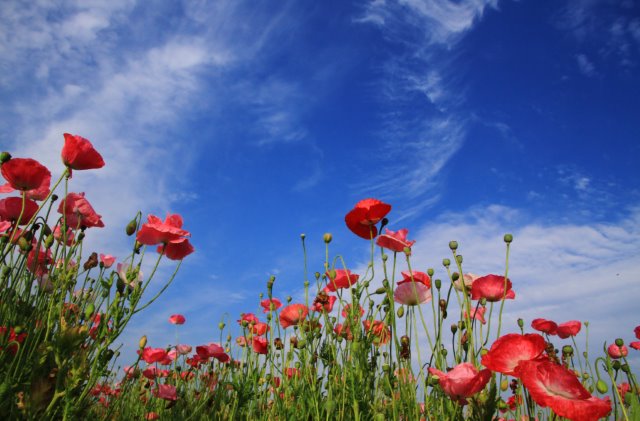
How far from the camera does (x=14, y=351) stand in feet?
7.00

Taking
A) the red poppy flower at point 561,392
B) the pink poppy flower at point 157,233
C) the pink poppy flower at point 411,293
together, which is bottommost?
the red poppy flower at point 561,392

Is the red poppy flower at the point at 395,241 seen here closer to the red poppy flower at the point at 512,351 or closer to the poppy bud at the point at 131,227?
the red poppy flower at the point at 512,351

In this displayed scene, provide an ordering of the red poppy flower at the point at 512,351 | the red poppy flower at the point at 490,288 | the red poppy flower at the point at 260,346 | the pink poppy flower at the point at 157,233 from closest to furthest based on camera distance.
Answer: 1. the red poppy flower at the point at 512,351
2. the pink poppy flower at the point at 157,233
3. the red poppy flower at the point at 490,288
4. the red poppy flower at the point at 260,346

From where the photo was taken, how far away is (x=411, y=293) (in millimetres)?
2529

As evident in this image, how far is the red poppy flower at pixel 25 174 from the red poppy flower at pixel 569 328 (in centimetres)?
318

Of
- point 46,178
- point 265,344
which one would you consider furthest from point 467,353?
point 46,178

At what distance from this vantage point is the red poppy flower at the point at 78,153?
2193 mm

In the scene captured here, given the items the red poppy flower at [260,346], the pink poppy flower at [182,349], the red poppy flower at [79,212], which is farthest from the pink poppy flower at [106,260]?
the pink poppy flower at [182,349]

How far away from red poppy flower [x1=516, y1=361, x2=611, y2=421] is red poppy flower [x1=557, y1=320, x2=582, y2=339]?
5.16 feet

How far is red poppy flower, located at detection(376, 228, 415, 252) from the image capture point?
2445 mm

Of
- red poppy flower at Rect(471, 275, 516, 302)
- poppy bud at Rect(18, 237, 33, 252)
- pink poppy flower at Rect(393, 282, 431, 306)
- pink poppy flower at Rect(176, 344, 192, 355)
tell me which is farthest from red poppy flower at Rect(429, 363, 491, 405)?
pink poppy flower at Rect(176, 344, 192, 355)

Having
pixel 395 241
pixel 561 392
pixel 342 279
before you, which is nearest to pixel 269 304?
pixel 342 279

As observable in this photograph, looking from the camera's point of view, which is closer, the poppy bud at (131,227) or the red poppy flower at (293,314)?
the poppy bud at (131,227)

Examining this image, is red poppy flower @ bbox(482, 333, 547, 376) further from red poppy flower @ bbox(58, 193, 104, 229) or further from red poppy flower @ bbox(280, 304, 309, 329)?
red poppy flower @ bbox(58, 193, 104, 229)
